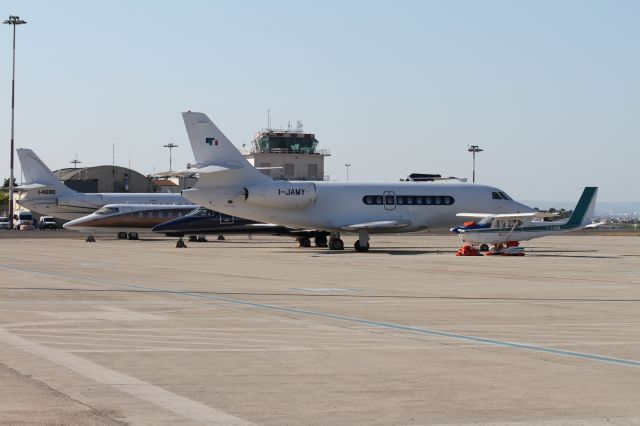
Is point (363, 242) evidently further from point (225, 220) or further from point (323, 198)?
point (225, 220)

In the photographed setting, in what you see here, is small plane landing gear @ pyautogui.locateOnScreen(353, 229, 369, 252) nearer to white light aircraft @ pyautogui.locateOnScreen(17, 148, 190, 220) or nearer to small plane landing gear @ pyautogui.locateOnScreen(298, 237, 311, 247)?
small plane landing gear @ pyautogui.locateOnScreen(298, 237, 311, 247)

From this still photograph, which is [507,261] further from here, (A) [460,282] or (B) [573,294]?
(B) [573,294]

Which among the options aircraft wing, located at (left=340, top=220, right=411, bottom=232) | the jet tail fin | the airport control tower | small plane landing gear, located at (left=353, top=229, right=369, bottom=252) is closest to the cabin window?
aircraft wing, located at (left=340, top=220, right=411, bottom=232)

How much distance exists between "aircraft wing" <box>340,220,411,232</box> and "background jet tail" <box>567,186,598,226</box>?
319 inches

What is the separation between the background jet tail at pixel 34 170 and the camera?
85625mm

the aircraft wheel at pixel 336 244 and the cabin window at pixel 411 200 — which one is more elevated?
the cabin window at pixel 411 200

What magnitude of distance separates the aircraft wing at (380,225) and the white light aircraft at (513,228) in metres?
4.26

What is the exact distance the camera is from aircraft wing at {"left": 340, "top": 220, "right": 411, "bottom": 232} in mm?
52219

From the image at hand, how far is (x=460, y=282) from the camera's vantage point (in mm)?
28688

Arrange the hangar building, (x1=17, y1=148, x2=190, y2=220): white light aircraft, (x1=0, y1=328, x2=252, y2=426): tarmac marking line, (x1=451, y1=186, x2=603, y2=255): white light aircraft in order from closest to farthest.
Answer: (x1=0, y1=328, x2=252, y2=426): tarmac marking line → (x1=451, y1=186, x2=603, y2=255): white light aircraft → (x1=17, y1=148, x2=190, y2=220): white light aircraft → the hangar building

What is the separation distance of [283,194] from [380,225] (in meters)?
4.92

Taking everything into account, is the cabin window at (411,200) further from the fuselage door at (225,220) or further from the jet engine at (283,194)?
the fuselage door at (225,220)

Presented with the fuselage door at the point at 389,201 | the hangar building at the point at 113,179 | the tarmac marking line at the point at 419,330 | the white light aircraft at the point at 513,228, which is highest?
the hangar building at the point at 113,179

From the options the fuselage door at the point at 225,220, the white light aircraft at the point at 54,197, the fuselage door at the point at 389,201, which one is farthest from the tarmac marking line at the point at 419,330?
the white light aircraft at the point at 54,197
